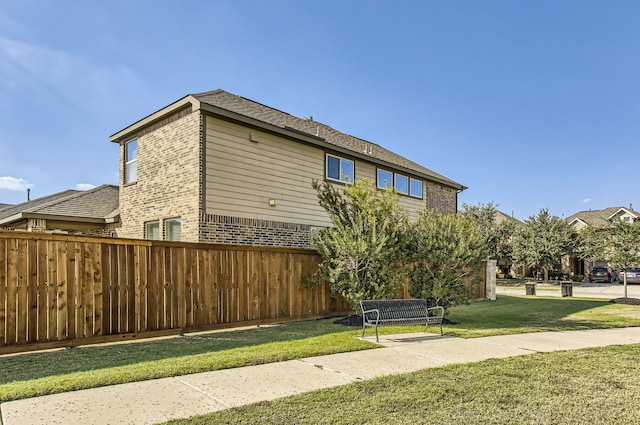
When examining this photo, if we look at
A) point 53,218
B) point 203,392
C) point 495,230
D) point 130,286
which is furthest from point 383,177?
point 495,230

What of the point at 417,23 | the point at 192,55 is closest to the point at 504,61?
the point at 417,23

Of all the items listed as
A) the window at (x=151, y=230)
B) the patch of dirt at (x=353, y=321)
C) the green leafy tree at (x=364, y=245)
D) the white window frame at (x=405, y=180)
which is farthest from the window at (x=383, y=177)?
the window at (x=151, y=230)

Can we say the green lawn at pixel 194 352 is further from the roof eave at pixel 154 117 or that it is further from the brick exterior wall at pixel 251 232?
the roof eave at pixel 154 117

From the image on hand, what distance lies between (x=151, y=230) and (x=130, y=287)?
569 centimetres

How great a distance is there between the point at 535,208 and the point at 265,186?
31209 millimetres

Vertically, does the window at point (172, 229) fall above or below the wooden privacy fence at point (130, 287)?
above

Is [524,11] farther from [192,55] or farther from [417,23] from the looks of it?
[192,55]

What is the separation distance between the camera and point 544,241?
34.5 m

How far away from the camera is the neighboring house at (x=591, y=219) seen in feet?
137

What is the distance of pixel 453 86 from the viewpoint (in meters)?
19.2

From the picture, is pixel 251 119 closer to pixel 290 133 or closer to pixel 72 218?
pixel 290 133

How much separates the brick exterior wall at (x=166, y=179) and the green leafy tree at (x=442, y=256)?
5924 millimetres

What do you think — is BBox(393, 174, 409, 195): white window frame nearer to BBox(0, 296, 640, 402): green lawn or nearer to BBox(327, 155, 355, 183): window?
BBox(327, 155, 355, 183): window

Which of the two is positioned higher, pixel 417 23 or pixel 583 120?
pixel 417 23
